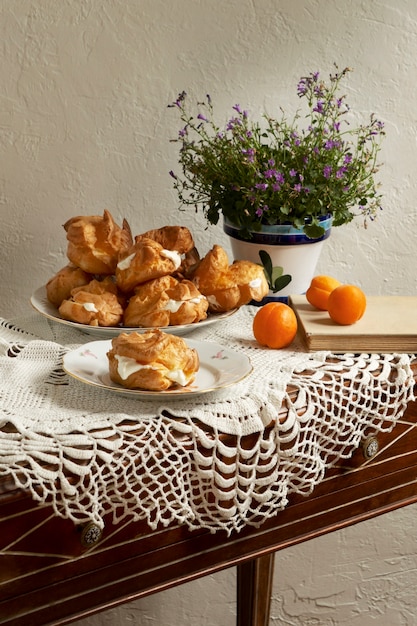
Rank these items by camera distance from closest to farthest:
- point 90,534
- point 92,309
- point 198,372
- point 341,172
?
point 90,534 < point 198,372 < point 92,309 < point 341,172

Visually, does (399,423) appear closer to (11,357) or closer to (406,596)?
(11,357)

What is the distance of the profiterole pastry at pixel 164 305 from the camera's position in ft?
3.42

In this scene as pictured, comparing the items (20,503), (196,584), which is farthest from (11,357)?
(196,584)

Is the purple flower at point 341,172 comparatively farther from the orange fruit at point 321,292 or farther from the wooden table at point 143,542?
the wooden table at point 143,542

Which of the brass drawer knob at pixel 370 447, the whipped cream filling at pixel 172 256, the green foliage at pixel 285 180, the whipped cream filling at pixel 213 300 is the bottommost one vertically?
the brass drawer knob at pixel 370 447

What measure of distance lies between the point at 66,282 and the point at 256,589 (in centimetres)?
68

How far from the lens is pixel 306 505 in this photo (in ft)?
3.24

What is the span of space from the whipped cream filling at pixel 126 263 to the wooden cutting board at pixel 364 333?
0.83ft

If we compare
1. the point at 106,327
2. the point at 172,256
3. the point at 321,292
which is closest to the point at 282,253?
the point at 321,292

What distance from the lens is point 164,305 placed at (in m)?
1.05

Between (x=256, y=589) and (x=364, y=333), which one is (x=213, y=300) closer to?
(x=364, y=333)

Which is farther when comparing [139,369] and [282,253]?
[282,253]

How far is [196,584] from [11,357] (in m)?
0.95

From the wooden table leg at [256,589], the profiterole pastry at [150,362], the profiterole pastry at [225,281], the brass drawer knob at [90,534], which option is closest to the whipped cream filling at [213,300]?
the profiterole pastry at [225,281]
